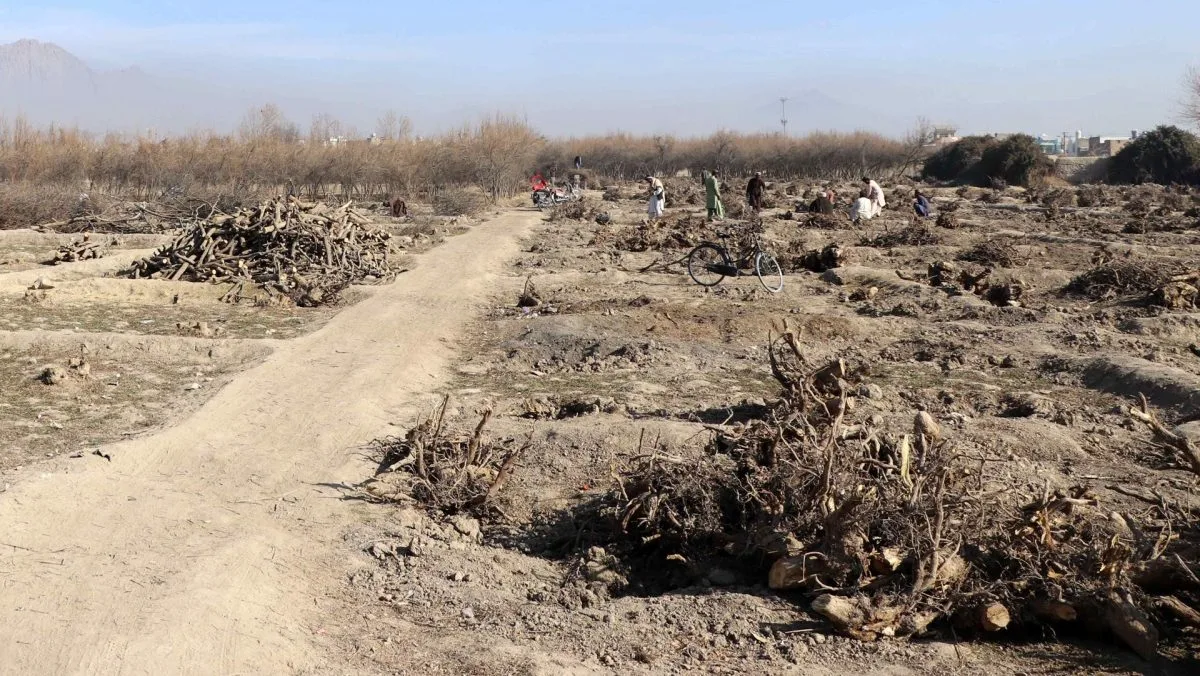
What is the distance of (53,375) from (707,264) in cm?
929

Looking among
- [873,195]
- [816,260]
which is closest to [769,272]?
[816,260]

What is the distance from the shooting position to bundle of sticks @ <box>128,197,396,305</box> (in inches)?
605

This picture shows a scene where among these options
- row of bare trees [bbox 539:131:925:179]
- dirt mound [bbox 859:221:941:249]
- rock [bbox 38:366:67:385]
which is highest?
row of bare trees [bbox 539:131:925:179]

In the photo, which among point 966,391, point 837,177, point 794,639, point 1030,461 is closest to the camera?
point 794,639

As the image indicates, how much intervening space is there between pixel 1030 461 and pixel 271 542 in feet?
16.4

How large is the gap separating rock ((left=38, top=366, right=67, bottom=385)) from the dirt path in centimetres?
147

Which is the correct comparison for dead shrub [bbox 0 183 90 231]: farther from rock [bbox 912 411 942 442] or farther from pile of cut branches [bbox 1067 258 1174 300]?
rock [bbox 912 411 942 442]

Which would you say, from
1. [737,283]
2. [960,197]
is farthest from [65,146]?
[960,197]

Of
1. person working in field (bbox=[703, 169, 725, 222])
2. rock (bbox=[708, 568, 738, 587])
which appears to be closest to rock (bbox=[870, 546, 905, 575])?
rock (bbox=[708, 568, 738, 587])

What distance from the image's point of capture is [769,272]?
50.9 feet

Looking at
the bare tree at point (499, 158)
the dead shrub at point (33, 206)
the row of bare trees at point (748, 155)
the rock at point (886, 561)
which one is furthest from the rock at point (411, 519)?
the row of bare trees at point (748, 155)

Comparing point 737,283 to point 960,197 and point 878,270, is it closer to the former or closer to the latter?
point 878,270

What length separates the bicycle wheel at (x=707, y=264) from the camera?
49.6ft

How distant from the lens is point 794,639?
4.65 m
